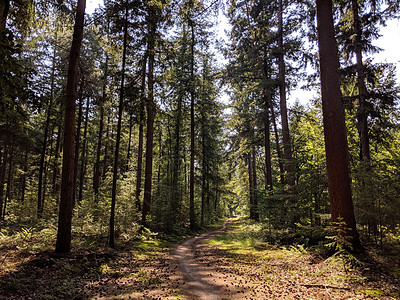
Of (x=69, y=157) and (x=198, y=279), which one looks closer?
(x=198, y=279)

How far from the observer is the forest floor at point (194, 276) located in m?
5.36

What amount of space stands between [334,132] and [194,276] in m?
6.72

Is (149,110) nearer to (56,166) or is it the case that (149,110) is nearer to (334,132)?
(334,132)

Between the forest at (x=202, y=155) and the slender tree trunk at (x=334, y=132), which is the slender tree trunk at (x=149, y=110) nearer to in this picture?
the forest at (x=202, y=155)

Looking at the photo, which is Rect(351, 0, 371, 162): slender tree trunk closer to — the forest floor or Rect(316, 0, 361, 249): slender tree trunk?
Rect(316, 0, 361, 249): slender tree trunk

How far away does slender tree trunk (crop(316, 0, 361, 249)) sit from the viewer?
7.21 m

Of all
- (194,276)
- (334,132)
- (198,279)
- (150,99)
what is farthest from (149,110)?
Answer: (334,132)

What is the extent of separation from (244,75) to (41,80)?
18626 mm

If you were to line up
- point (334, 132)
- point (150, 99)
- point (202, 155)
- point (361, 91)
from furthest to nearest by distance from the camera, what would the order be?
1. point (202, 155)
2. point (361, 91)
3. point (150, 99)
4. point (334, 132)

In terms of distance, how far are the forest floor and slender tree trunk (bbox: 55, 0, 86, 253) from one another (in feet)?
2.32

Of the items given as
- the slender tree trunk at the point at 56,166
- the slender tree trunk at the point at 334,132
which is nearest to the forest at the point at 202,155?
the slender tree trunk at the point at 334,132

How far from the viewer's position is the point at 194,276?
7262 millimetres

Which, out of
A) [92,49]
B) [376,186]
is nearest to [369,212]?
[376,186]

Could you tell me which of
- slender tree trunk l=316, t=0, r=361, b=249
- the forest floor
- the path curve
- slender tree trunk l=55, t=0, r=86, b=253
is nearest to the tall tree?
slender tree trunk l=55, t=0, r=86, b=253
